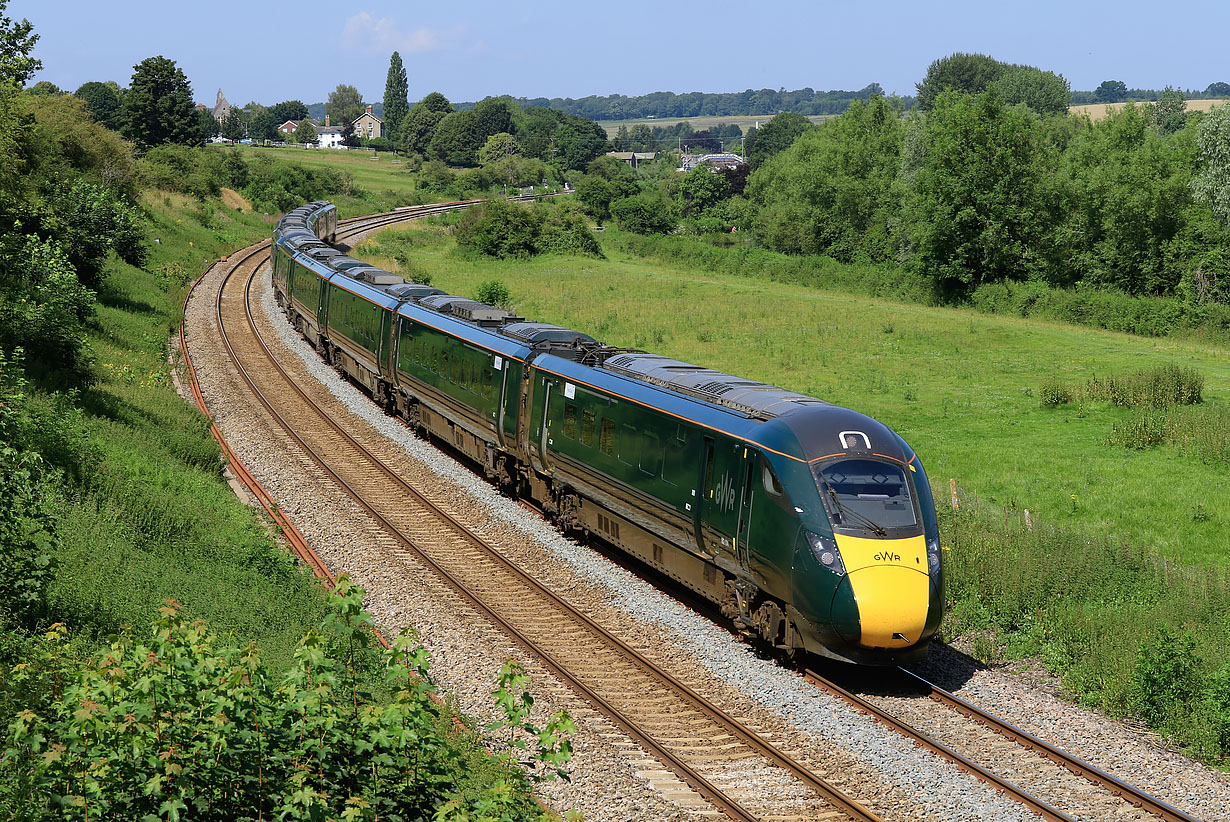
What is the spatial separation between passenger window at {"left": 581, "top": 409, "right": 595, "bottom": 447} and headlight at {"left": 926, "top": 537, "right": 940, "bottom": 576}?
265 inches

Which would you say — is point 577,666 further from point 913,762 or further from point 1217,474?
point 1217,474

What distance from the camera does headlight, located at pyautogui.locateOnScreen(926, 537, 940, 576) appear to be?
43.0ft

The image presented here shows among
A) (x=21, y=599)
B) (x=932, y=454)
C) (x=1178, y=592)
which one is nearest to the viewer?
(x=21, y=599)

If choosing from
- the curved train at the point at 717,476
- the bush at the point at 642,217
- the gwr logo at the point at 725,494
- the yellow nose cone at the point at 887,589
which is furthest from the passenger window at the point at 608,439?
the bush at the point at 642,217

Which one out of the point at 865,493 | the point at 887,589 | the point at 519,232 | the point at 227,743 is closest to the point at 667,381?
the point at 865,493

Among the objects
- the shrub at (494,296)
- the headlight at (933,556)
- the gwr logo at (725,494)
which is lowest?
the shrub at (494,296)

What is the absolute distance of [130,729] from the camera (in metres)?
6.36

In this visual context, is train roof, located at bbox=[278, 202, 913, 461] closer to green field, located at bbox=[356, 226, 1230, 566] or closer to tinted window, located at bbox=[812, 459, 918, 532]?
tinted window, located at bbox=[812, 459, 918, 532]

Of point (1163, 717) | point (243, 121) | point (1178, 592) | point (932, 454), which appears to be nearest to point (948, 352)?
point (932, 454)

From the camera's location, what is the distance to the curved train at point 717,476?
12.9 meters

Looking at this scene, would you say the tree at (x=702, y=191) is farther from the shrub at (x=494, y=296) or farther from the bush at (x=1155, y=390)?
the bush at (x=1155, y=390)

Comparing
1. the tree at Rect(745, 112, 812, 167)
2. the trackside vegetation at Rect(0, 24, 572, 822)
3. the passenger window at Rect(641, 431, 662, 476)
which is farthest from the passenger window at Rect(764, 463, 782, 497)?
the tree at Rect(745, 112, 812, 167)

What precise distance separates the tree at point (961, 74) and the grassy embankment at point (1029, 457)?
127589mm

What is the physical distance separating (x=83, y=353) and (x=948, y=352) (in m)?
30.7
